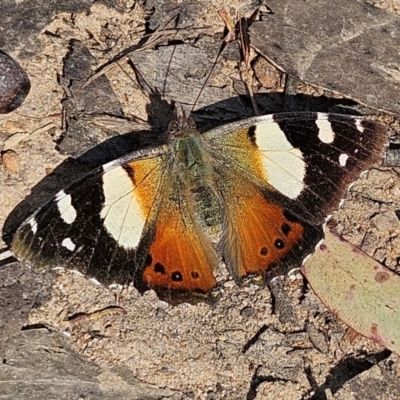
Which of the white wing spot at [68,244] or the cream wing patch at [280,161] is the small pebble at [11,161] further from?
the cream wing patch at [280,161]

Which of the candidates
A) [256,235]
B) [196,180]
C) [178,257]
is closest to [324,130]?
[256,235]

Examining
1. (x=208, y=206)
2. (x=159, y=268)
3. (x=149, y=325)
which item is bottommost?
(x=149, y=325)

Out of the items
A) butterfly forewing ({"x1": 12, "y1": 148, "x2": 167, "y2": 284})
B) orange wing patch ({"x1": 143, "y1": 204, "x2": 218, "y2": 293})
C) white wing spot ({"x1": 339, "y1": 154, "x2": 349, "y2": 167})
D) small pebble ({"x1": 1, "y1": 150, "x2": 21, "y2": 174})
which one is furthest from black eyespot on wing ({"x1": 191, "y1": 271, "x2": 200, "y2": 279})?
small pebble ({"x1": 1, "y1": 150, "x2": 21, "y2": 174})

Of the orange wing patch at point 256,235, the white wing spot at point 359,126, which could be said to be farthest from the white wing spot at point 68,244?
the white wing spot at point 359,126

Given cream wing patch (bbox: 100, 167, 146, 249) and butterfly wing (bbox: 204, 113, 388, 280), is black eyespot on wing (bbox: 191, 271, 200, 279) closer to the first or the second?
Result: butterfly wing (bbox: 204, 113, 388, 280)

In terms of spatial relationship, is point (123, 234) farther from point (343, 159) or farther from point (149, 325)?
point (343, 159)
